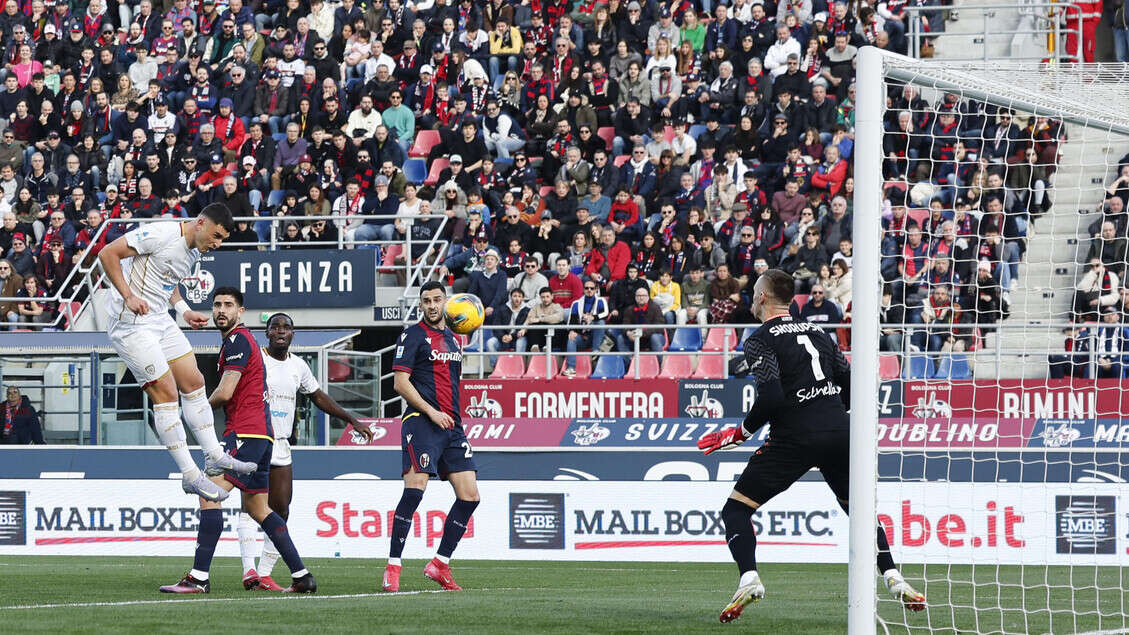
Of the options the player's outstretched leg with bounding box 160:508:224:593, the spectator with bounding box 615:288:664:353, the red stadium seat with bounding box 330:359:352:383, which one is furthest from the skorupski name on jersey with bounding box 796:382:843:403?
the red stadium seat with bounding box 330:359:352:383

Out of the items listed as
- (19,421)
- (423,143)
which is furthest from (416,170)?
(19,421)

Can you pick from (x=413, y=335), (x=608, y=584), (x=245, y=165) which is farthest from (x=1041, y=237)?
(x=245, y=165)

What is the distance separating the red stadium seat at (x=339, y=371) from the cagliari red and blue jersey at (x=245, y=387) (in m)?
9.86

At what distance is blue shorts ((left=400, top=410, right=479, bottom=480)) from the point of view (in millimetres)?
11148

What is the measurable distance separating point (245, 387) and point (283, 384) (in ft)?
3.98

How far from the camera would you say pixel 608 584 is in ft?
41.0

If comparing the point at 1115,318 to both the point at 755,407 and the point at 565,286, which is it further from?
the point at 755,407

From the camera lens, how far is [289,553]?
34.9 feet

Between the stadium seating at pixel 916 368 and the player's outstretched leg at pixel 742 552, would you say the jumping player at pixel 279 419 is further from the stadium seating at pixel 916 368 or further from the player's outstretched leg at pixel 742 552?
the stadium seating at pixel 916 368

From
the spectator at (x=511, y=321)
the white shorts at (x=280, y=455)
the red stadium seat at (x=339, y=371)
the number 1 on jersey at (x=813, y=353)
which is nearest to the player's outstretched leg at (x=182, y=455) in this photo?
the white shorts at (x=280, y=455)

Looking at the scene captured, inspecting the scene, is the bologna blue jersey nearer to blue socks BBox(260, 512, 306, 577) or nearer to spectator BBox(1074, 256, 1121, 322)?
blue socks BBox(260, 512, 306, 577)

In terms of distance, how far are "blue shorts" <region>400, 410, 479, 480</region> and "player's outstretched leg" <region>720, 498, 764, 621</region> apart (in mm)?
2697

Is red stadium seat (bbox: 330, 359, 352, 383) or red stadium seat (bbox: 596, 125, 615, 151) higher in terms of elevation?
red stadium seat (bbox: 596, 125, 615, 151)

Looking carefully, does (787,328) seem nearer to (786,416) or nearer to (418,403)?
(786,416)
